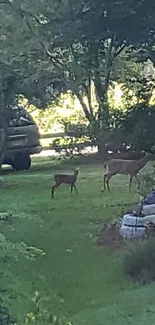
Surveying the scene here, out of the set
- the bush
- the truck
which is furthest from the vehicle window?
the bush

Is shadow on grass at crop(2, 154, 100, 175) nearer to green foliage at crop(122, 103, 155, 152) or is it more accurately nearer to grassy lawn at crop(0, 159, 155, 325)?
grassy lawn at crop(0, 159, 155, 325)

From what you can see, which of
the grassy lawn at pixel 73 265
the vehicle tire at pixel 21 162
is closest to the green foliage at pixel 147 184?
the grassy lawn at pixel 73 265

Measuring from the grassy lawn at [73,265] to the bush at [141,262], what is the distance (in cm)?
11

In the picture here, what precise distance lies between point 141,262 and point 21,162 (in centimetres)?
1199

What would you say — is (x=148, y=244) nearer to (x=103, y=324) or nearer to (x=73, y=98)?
(x=103, y=324)

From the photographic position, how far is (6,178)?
17391mm

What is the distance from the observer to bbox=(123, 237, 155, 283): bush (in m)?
7.73

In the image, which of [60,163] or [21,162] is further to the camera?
[60,163]

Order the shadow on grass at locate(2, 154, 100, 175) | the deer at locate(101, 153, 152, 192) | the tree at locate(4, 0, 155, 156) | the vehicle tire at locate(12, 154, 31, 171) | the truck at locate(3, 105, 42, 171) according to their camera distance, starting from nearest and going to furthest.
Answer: the tree at locate(4, 0, 155, 156), the deer at locate(101, 153, 152, 192), the truck at locate(3, 105, 42, 171), the shadow on grass at locate(2, 154, 100, 175), the vehicle tire at locate(12, 154, 31, 171)

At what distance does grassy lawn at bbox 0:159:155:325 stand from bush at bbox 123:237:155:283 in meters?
0.11

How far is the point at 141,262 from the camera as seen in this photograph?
779 cm

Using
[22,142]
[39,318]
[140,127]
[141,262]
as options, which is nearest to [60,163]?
[22,142]

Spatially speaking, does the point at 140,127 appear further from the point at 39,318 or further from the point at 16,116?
the point at 39,318

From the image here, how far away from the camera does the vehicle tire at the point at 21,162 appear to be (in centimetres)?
1950
